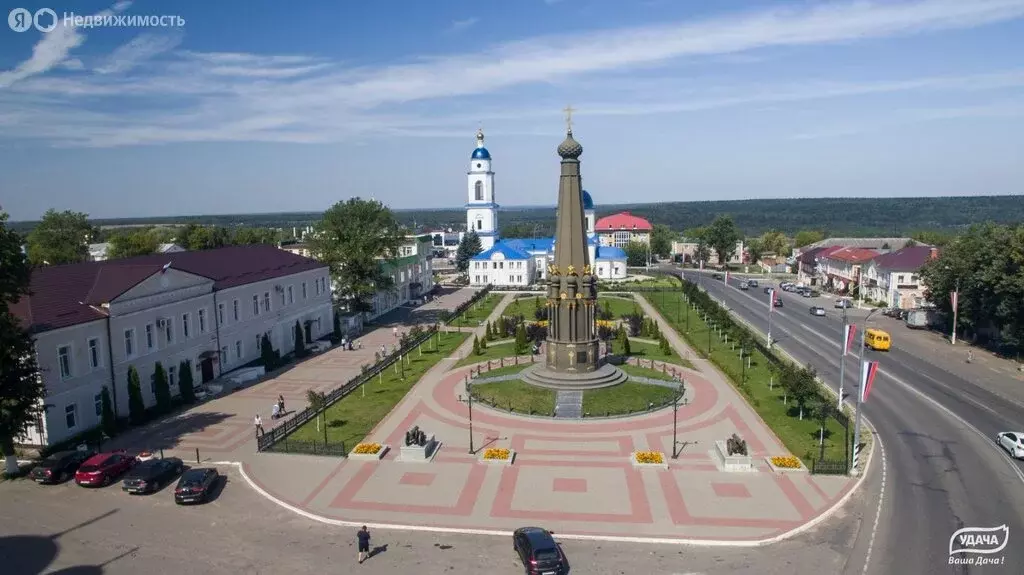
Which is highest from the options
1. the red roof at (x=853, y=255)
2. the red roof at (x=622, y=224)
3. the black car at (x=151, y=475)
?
the red roof at (x=622, y=224)

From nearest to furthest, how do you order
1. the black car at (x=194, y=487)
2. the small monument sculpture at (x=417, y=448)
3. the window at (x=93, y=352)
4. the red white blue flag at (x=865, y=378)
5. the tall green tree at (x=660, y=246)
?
1. the black car at (x=194, y=487)
2. the red white blue flag at (x=865, y=378)
3. the small monument sculpture at (x=417, y=448)
4. the window at (x=93, y=352)
5. the tall green tree at (x=660, y=246)

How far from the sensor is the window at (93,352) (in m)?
32.3

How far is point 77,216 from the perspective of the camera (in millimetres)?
97125

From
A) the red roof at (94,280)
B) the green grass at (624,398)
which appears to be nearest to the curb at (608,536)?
the green grass at (624,398)

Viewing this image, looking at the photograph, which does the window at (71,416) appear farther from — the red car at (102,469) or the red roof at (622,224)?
the red roof at (622,224)

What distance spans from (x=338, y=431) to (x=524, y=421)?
30.7ft

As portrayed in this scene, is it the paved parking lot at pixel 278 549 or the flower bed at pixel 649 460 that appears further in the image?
the flower bed at pixel 649 460

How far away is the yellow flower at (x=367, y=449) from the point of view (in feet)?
91.9

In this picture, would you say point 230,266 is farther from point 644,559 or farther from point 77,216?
point 77,216

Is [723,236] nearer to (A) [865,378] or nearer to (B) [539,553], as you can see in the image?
(A) [865,378]

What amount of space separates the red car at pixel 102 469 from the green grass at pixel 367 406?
22.7ft

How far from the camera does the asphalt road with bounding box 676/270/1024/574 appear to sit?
19734mm

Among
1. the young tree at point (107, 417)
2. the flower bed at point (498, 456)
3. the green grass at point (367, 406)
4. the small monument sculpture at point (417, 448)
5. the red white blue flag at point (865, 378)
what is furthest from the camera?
the young tree at point (107, 417)

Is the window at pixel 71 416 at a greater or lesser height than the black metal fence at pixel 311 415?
greater
